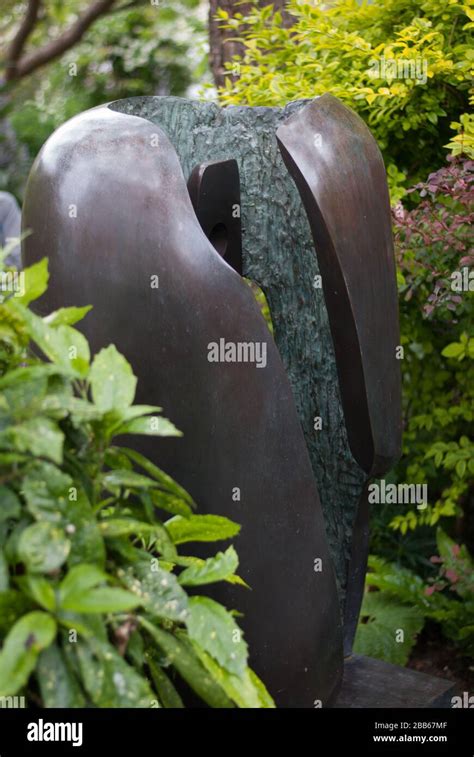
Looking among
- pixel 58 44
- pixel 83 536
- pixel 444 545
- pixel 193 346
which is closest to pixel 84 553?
pixel 83 536

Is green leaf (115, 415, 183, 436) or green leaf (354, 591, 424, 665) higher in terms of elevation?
green leaf (115, 415, 183, 436)

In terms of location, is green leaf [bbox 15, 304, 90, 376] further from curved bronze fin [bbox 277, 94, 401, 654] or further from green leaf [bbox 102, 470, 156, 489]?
curved bronze fin [bbox 277, 94, 401, 654]

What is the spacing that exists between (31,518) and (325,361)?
171 centimetres

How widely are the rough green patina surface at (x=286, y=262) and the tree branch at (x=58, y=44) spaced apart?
5540mm

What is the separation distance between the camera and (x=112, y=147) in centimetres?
266

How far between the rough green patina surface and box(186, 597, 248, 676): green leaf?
1264mm

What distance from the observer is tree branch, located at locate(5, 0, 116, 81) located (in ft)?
27.4

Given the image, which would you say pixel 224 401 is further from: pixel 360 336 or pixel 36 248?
pixel 36 248

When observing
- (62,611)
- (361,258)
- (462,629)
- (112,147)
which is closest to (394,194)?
(361,258)

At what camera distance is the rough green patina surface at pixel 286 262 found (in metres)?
3.26

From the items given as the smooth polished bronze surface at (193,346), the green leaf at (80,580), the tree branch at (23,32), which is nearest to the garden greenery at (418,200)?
the smooth polished bronze surface at (193,346)

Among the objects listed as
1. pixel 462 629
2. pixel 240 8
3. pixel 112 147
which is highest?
pixel 240 8

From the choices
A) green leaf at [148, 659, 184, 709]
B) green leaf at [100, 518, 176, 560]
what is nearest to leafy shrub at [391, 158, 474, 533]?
green leaf at [100, 518, 176, 560]

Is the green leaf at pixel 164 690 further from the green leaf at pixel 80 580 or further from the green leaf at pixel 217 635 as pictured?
the green leaf at pixel 80 580
